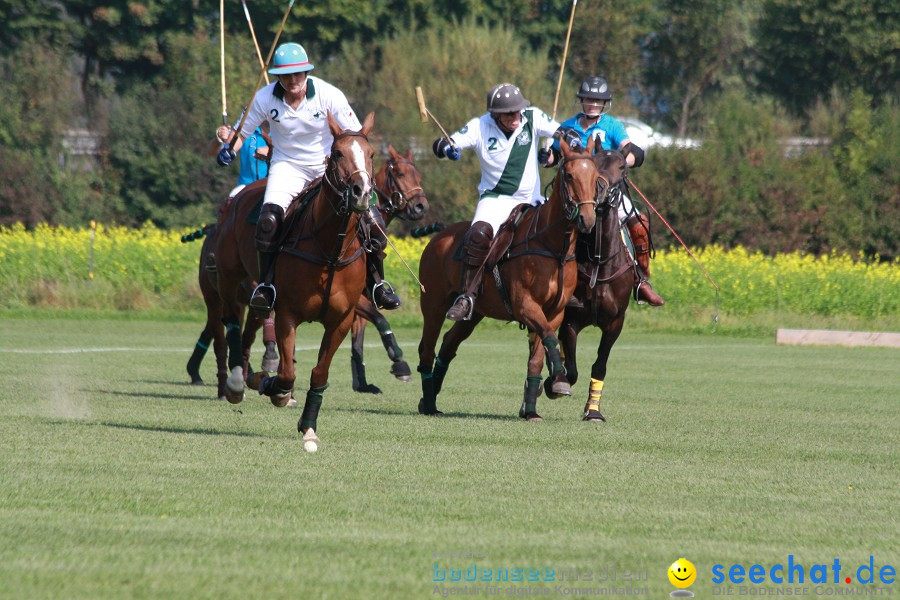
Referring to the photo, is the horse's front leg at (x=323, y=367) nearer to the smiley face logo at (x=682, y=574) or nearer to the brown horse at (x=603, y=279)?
the brown horse at (x=603, y=279)

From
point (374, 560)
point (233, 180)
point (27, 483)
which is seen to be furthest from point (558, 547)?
point (233, 180)

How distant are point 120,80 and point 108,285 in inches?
1024

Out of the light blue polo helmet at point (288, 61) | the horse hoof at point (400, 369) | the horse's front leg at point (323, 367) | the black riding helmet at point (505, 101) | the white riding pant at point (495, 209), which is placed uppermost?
the light blue polo helmet at point (288, 61)

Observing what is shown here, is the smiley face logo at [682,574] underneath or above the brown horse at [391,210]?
above

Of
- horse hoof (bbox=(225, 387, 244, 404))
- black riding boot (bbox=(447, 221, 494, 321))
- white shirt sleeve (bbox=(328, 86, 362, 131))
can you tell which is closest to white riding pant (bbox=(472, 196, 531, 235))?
black riding boot (bbox=(447, 221, 494, 321))

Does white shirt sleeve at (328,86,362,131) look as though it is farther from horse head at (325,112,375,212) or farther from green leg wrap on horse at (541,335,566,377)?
green leg wrap on horse at (541,335,566,377)

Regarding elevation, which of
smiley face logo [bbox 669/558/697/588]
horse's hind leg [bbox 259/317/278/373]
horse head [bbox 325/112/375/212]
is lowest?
horse's hind leg [bbox 259/317/278/373]

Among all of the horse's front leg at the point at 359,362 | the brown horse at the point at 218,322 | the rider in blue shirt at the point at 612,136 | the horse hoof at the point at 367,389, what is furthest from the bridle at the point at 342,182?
the horse hoof at the point at 367,389

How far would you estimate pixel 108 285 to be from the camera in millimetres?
30234

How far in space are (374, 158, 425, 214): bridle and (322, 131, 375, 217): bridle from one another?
471 cm

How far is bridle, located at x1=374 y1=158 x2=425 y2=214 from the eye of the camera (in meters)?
14.6

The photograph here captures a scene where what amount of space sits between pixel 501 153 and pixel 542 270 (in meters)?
1.26

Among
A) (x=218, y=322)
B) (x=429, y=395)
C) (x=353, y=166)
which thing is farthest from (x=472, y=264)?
(x=353, y=166)

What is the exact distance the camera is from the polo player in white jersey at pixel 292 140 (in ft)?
33.8
